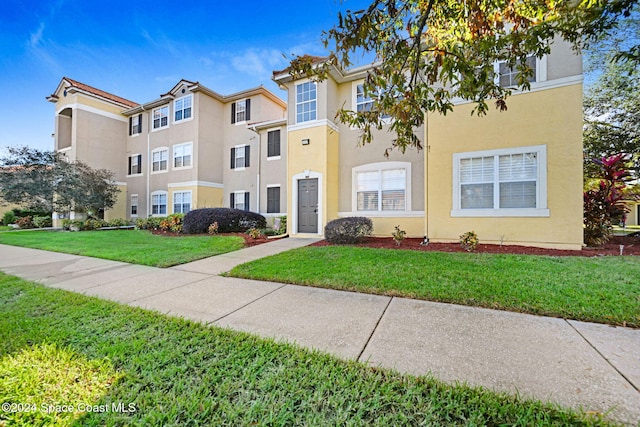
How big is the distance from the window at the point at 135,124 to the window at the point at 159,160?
2.69m

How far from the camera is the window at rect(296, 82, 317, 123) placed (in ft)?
35.7

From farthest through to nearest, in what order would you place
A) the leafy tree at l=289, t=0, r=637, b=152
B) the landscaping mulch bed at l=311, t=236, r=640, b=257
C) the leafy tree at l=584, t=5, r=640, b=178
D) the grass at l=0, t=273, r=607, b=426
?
the leafy tree at l=584, t=5, r=640, b=178 < the landscaping mulch bed at l=311, t=236, r=640, b=257 < the leafy tree at l=289, t=0, r=637, b=152 < the grass at l=0, t=273, r=607, b=426

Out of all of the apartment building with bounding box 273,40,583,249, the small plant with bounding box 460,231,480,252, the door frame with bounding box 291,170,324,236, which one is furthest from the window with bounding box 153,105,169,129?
the small plant with bounding box 460,231,480,252

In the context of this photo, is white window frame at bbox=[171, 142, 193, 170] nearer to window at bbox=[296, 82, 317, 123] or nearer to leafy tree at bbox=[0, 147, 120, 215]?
leafy tree at bbox=[0, 147, 120, 215]

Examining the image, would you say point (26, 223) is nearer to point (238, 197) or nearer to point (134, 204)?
point (134, 204)

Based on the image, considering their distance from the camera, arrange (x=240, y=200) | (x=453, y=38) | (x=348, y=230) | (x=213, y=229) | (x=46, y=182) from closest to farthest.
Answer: (x=453, y=38)
(x=348, y=230)
(x=213, y=229)
(x=46, y=182)
(x=240, y=200)

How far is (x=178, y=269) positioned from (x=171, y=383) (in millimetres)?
4406

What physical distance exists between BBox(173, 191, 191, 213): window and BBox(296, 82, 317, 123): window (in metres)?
9.55

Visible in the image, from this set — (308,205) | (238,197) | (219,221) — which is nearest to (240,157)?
(238,197)

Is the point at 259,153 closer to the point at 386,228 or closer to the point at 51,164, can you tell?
the point at 386,228

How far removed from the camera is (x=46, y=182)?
15.4 meters

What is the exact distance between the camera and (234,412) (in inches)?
66.7

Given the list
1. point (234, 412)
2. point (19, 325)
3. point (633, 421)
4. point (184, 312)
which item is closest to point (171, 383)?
point (234, 412)

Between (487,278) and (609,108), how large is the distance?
14250 mm
